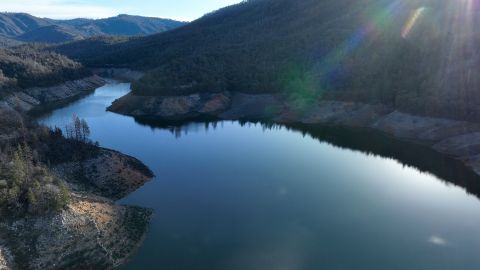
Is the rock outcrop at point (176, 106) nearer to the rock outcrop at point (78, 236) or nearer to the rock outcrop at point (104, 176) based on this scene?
the rock outcrop at point (104, 176)

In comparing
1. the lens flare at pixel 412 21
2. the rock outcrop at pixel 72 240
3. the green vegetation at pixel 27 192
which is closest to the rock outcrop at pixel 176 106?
the lens flare at pixel 412 21

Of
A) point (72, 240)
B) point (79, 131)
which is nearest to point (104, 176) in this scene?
point (72, 240)

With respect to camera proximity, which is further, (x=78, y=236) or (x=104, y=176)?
(x=104, y=176)

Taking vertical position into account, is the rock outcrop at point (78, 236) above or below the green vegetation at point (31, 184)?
below

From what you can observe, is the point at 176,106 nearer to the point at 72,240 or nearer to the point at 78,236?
the point at 78,236

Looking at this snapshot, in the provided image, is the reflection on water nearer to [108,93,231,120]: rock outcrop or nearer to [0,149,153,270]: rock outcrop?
[108,93,231,120]: rock outcrop
